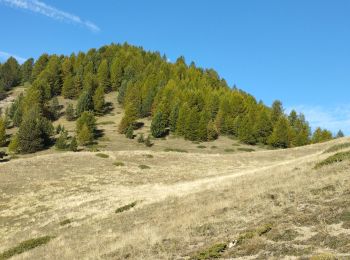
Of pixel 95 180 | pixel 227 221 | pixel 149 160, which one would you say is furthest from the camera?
pixel 149 160

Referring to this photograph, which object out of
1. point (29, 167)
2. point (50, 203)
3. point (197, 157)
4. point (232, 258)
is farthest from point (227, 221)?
point (197, 157)

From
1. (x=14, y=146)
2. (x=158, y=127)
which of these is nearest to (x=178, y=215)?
(x=14, y=146)

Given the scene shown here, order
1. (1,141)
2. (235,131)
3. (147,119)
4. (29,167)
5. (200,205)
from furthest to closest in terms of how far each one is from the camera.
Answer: (147,119) < (235,131) < (1,141) < (29,167) < (200,205)

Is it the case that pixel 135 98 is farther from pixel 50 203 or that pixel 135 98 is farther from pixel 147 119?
pixel 50 203

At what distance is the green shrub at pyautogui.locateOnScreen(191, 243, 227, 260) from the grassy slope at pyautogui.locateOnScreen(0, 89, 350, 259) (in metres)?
0.11

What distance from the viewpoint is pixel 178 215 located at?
22219 millimetres

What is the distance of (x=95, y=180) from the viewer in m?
47.3

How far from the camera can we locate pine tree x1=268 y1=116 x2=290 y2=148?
121m

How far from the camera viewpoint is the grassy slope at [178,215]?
14906 mm

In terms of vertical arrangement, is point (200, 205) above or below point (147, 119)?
below

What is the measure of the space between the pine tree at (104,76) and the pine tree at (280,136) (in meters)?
87.2

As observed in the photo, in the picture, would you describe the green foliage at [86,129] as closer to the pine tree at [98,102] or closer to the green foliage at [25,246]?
the pine tree at [98,102]

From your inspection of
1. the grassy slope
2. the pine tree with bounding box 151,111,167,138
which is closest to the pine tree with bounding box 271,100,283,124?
the pine tree with bounding box 151,111,167,138

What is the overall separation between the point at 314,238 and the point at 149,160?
45.6 m
